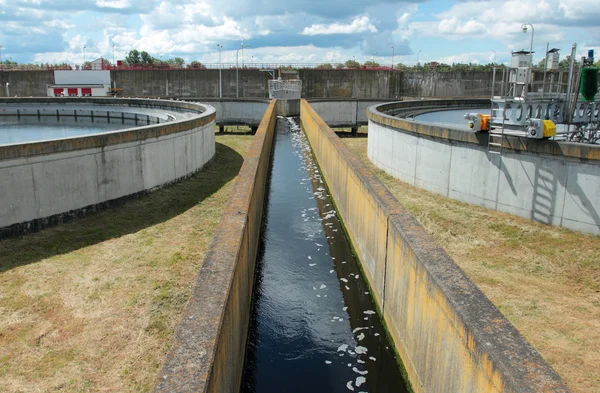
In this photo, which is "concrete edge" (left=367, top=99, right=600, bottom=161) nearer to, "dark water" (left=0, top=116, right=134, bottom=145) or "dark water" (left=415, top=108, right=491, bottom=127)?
"dark water" (left=415, top=108, right=491, bottom=127)

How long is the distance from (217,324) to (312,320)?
13.8ft

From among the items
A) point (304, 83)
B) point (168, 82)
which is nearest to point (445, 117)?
point (304, 83)

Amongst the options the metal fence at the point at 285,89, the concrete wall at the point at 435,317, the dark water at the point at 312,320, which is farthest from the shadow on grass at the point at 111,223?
the metal fence at the point at 285,89

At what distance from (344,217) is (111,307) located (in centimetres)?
837

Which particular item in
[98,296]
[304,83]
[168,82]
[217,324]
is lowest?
[98,296]

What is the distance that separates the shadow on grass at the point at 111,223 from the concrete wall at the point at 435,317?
579cm

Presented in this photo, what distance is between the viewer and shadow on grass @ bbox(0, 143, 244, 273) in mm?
10773

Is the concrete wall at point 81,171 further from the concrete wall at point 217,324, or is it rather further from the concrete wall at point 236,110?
the concrete wall at point 236,110

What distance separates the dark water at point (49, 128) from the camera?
19.3 meters

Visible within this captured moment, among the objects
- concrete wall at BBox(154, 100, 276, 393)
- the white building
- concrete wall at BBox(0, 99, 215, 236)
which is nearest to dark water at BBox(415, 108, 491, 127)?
concrete wall at BBox(0, 99, 215, 236)

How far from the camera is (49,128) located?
2289 centimetres

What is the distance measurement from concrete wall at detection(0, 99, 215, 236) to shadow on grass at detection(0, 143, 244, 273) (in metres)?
0.32

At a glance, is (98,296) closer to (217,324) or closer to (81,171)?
(217,324)

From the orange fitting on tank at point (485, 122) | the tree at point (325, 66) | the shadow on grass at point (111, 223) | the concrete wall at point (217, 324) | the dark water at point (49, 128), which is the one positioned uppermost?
the tree at point (325, 66)
